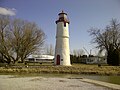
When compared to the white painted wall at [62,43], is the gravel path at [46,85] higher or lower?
lower

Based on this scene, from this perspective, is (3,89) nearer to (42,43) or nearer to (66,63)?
(66,63)

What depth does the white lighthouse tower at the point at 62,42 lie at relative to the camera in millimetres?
43281

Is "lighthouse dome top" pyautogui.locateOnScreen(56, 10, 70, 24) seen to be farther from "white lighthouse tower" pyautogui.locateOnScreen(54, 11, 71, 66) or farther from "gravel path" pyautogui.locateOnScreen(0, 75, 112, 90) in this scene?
"gravel path" pyautogui.locateOnScreen(0, 75, 112, 90)

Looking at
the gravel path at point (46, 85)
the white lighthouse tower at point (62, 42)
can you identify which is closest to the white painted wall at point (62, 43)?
the white lighthouse tower at point (62, 42)

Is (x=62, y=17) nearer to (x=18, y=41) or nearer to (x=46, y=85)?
(x=18, y=41)

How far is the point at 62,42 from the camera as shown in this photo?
143ft

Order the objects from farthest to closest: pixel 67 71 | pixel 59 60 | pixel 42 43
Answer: pixel 42 43 → pixel 59 60 → pixel 67 71

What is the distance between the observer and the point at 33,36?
169 feet

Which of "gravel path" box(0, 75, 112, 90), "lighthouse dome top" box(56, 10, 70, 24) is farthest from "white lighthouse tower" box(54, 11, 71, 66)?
"gravel path" box(0, 75, 112, 90)

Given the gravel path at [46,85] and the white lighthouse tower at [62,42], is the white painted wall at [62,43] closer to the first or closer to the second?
the white lighthouse tower at [62,42]

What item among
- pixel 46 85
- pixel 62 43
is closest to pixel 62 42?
pixel 62 43

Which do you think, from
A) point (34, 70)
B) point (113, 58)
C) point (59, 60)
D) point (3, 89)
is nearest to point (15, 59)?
point (59, 60)

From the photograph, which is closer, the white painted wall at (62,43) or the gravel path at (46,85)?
the gravel path at (46,85)

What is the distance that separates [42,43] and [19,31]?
5903 mm
